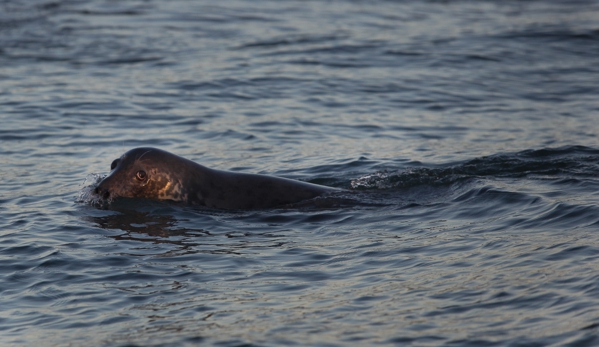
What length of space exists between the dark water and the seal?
0.19 metres

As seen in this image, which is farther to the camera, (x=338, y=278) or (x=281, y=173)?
(x=281, y=173)

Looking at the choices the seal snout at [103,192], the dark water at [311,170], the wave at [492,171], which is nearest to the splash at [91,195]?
the seal snout at [103,192]

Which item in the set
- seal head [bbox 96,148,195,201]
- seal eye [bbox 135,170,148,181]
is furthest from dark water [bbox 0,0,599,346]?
seal eye [bbox 135,170,148,181]

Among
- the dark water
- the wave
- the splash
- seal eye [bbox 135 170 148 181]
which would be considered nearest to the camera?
the dark water

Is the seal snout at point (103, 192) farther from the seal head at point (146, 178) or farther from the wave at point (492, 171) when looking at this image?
the wave at point (492, 171)

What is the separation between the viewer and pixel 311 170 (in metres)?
12.5

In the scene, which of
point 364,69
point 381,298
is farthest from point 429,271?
point 364,69

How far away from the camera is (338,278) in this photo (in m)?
8.02

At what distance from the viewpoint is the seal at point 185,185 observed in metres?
10.3

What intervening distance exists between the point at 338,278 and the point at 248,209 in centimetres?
258

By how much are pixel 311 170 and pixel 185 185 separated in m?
2.57

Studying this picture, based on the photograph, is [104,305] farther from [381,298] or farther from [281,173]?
[281,173]

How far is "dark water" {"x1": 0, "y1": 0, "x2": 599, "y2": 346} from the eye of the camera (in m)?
7.18

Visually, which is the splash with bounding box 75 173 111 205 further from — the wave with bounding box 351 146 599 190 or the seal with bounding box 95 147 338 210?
the wave with bounding box 351 146 599 190
